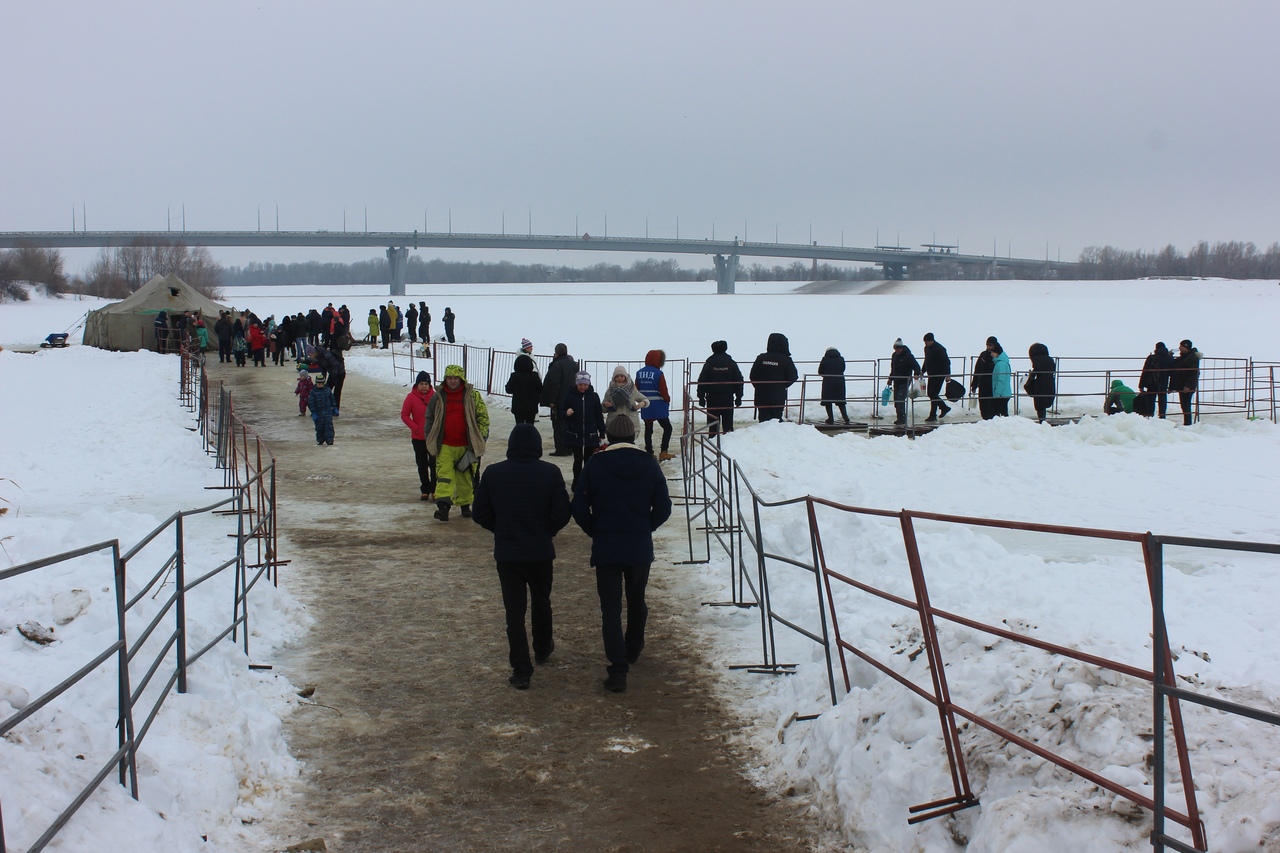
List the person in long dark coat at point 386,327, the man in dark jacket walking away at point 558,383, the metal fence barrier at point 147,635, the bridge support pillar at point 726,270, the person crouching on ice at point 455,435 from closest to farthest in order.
A: the metal fence barrier at point 147,635
the person crouching on ice at point 455,435
the man in dark jacket walking away at point 558,383
the person in long dark coat at point 386,327
the bridge support pillar at point 726,270

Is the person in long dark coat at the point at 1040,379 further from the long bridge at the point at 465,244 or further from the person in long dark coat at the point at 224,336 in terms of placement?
the long bridge at the point at 465,244

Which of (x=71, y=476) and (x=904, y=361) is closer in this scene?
(x=71, y=476)

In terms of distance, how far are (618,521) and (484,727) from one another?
139 centimetres

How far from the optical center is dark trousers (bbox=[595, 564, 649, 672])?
5988mm

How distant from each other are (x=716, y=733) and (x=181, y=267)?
102378 mm

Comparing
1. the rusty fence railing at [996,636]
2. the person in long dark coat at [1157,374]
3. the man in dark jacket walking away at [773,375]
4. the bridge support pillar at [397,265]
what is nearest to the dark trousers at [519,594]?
the rusty fence railing at [996,636]

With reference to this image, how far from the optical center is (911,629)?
18.8 ft

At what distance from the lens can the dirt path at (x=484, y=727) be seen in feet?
14.3

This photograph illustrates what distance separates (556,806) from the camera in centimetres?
456

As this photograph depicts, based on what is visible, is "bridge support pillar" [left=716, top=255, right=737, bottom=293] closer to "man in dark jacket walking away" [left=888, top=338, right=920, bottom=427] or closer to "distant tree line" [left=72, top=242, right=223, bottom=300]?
"distant tree line" [left=72, top=242, right=223, bottom=300]

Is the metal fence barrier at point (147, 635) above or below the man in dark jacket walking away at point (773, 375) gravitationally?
below

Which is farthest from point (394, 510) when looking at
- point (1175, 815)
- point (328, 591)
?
point (1175, 815)

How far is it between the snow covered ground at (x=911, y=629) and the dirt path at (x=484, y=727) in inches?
10.2

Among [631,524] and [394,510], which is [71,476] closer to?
[394,510]
